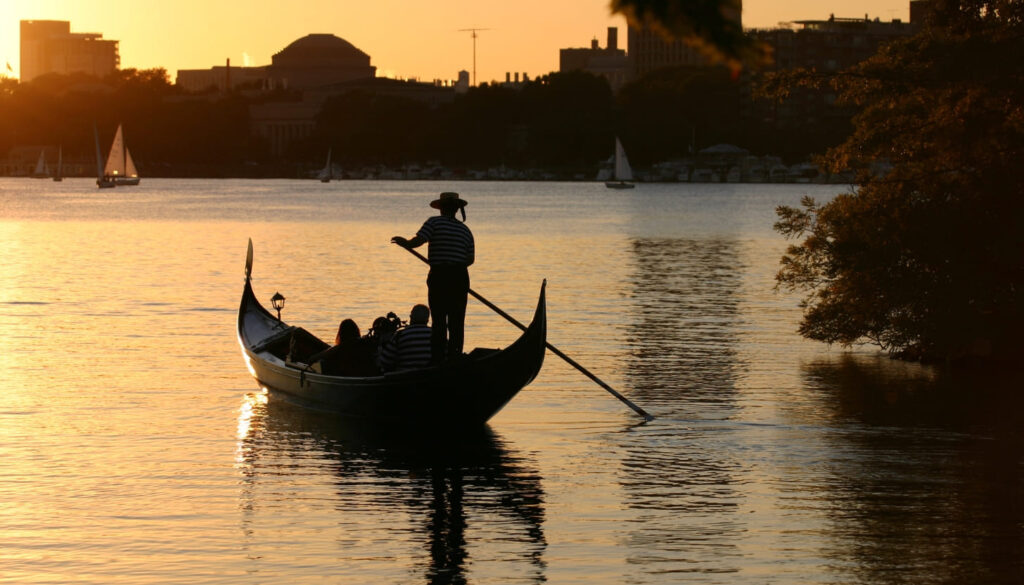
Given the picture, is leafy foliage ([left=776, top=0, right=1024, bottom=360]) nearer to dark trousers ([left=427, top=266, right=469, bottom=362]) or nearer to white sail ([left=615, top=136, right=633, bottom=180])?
dark trousers ([left=427, top=266, right=469, bottom=362])

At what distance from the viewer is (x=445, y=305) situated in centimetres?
1875

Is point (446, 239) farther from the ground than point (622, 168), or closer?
closer

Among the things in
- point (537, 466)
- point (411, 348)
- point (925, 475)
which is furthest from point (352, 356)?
point (925, 475)

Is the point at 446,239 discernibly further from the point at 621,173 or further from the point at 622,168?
Result: the point at 621,173

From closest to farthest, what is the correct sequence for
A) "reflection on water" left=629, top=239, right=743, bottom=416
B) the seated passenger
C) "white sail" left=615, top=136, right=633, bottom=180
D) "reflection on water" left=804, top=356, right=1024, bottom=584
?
"reflection on water" left=804, top=356, right=1024, bottom=584, the seated passenger, "reflection on water" left=629, top=239, right=743, bottom=416, "white sail" left=615, top=136, right=633, bottom=180

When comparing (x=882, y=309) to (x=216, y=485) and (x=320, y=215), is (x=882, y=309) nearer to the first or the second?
(x=216, y=485)

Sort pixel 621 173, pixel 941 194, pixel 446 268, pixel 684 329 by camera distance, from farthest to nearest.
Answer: pixel 621 173
pixel 684 329
pixel 941 194
pixel 446 268

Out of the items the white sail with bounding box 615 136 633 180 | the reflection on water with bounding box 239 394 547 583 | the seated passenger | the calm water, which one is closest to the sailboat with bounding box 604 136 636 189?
the white sail with bounding box 615 136 633 180

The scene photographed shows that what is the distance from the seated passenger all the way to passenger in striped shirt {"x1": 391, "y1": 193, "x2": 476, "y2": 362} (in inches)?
49.9

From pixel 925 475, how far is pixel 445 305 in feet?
17.5

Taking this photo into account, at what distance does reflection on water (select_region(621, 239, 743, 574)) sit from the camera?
45.8 feet

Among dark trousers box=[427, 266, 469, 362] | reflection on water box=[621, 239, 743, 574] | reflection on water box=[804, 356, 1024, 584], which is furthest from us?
dark trousers box=[427, 266, 469, 362]

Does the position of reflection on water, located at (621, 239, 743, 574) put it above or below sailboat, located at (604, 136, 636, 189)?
below

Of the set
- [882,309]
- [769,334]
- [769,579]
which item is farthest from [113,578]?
[769,334]
